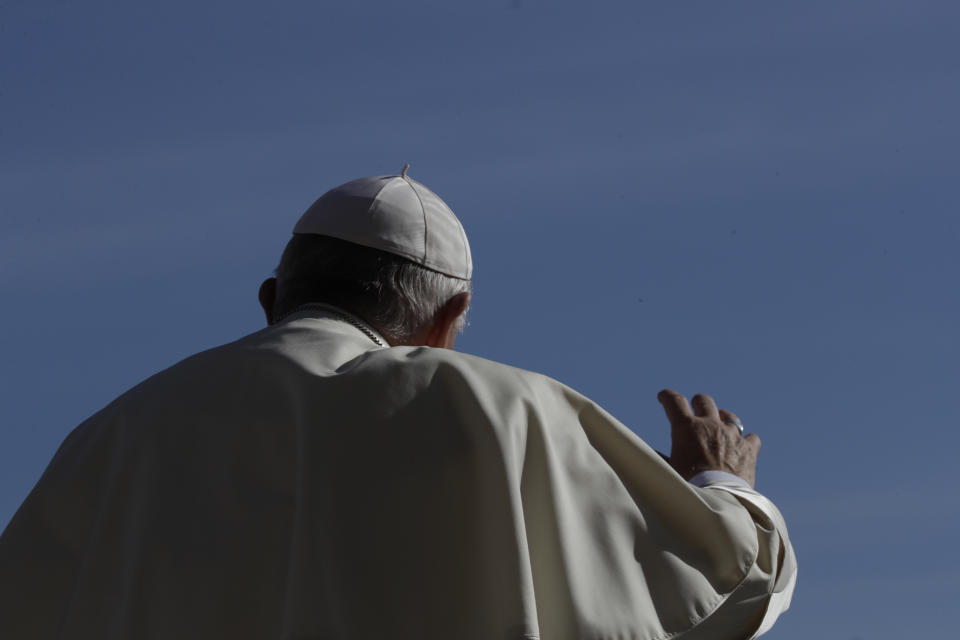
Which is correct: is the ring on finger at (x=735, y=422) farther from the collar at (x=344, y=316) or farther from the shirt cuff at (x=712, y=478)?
the collar at (x=344, y=316)

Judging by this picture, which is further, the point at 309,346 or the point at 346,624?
the point at 309,346

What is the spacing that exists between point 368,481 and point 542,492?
496mm

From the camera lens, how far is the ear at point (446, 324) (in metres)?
4.51

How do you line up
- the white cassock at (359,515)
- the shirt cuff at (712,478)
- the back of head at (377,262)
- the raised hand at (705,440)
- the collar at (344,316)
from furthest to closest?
the raised hand at (705,440)
the shirt cuff at (712,478)
the back of head at (377,262)
the collar at (344,316)
the white cassock at (359,515)

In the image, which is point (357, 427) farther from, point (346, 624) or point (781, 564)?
point (781, 564)

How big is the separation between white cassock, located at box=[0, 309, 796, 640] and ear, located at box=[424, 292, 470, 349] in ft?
1.12

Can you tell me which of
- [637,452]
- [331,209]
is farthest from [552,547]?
[331,209]

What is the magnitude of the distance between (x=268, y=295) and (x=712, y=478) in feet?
5.21

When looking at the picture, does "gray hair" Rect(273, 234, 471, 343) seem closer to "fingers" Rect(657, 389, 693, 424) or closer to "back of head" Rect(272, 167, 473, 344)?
"back of head" Rect(272, 167, 473, 344)

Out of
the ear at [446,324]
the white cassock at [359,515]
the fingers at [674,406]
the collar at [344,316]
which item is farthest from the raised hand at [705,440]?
the collar at [344,316]

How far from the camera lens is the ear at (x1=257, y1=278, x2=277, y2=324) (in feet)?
15.5

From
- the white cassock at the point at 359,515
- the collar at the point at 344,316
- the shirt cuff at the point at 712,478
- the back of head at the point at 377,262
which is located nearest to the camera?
the white cassock at the point at 359,515

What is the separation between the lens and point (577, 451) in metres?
4.05

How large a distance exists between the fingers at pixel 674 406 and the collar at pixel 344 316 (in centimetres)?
108
